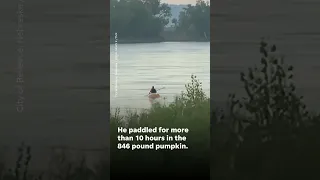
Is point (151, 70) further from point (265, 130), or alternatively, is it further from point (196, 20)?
point (265, 130)

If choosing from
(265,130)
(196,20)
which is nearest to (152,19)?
(196,20)

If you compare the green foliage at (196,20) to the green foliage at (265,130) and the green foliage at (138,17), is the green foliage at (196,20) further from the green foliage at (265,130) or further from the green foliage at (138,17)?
the green foliage at (265,130)

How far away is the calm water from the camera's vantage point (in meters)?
1.61

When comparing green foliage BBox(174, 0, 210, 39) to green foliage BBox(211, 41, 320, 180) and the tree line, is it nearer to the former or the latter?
the tree line

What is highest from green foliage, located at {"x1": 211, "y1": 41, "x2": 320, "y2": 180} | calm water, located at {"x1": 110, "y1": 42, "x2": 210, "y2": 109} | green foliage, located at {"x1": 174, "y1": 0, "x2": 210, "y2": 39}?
green foliage, located at {"x1": 174, "y1": 0, "x2": 210, "y2": 39}

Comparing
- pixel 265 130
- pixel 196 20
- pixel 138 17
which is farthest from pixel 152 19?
pixel 265 130

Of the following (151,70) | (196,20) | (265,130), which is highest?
(196,20)

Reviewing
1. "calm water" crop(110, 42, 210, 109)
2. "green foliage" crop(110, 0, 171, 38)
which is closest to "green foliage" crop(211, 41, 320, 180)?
"calm water" crop(110, 42, 210, 109)

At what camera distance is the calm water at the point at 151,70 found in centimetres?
161

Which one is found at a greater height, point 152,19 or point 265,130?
point 152,19

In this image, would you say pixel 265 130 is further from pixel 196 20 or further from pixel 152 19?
pixel 152 19

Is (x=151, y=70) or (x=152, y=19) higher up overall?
(x=152, y=19)

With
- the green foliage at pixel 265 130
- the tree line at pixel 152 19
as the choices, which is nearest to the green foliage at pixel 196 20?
the tree line at pixel 152 19

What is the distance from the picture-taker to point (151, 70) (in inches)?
63.6
